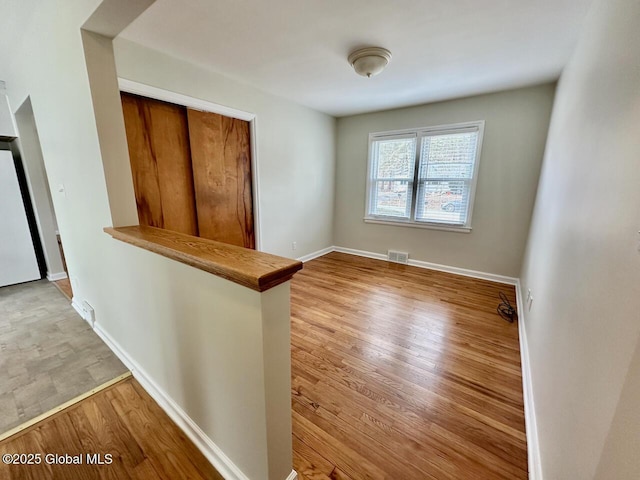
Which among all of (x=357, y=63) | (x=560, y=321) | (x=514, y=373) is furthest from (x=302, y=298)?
(x=357, y=63)

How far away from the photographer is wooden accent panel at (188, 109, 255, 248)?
2.67 metres

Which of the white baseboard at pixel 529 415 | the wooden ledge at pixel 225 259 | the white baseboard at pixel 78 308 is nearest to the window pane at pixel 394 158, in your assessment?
the white baseboard at pixel 529 415

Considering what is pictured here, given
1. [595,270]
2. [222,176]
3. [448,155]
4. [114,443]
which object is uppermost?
[448,155]

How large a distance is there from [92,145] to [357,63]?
2.05 meters

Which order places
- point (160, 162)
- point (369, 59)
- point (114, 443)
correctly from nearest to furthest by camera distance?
point (114, 443) → point (369, 59) → point (160, 162)

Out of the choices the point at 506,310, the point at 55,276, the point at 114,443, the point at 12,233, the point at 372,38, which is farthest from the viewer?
the point at 55,276

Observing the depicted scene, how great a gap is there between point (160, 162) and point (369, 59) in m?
2.10

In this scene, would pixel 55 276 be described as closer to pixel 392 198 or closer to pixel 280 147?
Result: pixel 280 147

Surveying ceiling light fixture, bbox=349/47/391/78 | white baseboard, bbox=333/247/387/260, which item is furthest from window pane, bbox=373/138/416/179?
ceiling light fixture, bbox=349/47/391/78

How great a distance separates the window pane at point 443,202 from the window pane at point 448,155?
0.13 meters

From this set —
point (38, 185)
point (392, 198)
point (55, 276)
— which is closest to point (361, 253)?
point (392, 198)

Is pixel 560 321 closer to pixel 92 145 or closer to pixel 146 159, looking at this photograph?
pixel 92 145

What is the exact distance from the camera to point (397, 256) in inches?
163

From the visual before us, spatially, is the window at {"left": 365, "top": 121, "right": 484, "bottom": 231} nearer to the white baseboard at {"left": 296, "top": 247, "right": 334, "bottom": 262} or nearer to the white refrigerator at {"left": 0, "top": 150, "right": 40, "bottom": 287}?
the white baseboard at {"left": 296, "top": 247, "right": 334, "bottom": 262}
